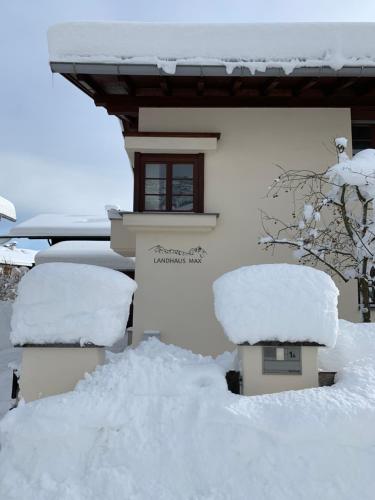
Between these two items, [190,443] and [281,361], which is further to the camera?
[281,361]

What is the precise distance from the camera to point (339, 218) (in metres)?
6.86

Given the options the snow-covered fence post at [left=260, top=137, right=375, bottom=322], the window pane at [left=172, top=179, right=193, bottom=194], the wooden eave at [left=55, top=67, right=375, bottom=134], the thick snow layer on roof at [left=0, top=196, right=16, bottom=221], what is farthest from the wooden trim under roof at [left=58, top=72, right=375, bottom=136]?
the thick snow layer on roof at [left=0, top=196, right=16, bottom=221]

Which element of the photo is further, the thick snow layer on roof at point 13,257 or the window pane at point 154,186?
the thick snow layer on roof at point 13,257

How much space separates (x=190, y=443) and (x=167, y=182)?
4800mm

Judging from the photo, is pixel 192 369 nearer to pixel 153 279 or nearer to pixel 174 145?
pixel 153 279

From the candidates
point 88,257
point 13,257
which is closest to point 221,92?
point 88,257

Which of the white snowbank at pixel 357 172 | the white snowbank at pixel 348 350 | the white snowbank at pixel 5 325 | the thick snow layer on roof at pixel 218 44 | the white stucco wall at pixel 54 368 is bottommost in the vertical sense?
the white snowbank at pixel 5 325

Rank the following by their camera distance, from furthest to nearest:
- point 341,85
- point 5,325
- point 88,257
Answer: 1. point 5,325
2. point 88,257
3. point 341,85

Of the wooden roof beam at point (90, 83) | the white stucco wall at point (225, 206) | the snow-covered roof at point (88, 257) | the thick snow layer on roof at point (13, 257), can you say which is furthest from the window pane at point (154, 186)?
the thick snow layer on roof at point (13, 257)

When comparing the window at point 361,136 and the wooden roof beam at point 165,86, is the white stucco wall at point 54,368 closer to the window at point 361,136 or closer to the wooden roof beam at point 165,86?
the wooden roof beam at point 165,86

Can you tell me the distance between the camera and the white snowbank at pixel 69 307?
390cm

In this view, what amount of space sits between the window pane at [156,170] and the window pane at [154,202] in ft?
1.15

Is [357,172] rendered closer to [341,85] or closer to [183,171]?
[341,85]

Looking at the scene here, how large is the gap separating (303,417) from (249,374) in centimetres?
71
